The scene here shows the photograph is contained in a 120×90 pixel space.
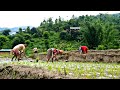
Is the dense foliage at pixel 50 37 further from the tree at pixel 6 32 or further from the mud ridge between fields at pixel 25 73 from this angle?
the mud ridge between fields at pixel 25 73

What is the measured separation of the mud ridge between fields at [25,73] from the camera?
193 inches

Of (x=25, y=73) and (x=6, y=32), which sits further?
(x=6, y=32)

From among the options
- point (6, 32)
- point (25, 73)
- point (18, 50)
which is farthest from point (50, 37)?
point (25, 73)

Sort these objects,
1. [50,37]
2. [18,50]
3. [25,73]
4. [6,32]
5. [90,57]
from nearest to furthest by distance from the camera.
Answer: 1. [25,73]
2. [6,32]
3. [18,50]
4. [50,37]
5. [90,57]

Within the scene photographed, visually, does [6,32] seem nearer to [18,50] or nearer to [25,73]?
[18,50]

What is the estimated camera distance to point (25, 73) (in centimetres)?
513

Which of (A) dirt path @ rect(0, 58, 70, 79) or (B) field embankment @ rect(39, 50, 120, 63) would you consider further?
(B) field embankment @ rect(39, 50, 120, 63)

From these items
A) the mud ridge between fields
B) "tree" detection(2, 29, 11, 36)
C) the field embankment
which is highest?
"tree" detection(2, 29, 11, 36)

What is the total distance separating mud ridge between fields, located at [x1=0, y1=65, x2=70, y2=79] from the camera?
4901 mm

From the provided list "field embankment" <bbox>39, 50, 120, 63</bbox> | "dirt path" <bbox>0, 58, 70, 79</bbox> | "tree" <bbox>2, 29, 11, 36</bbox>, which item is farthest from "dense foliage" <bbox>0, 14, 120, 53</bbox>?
"dirt path" <bbox>0, 58, 70, 79</bbox>

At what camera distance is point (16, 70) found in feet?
17.4

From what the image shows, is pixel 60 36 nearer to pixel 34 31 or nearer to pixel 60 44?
pixel 60 44

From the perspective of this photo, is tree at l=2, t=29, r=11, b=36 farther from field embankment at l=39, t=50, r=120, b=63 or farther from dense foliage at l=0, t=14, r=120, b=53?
Answer: field embankment at l=39, t=50, r=120, b=63
